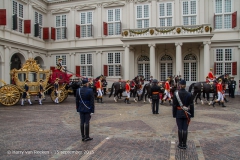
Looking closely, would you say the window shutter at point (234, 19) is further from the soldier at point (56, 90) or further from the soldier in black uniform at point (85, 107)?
the soldier in black uniform at point (85, 107)

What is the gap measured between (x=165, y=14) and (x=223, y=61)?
24.7 ft

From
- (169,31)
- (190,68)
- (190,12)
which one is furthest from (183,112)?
(190,12)

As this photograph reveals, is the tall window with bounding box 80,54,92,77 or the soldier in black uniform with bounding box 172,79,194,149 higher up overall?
the tall window with bounding box 80,54,92,77

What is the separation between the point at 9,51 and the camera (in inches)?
818

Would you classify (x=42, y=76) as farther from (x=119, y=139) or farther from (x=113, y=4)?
(x=113, y=4)

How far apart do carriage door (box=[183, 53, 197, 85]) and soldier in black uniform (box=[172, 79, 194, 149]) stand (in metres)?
18.4

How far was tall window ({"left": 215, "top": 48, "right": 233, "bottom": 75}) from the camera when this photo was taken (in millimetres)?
22094

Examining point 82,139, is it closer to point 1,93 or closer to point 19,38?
point 1,93

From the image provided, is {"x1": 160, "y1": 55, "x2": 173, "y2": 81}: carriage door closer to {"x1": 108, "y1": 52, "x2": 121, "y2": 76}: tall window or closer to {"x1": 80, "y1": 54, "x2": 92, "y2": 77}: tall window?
{"x1": 108, "y1": 52, "x2": 121, "y2": 76}: tall window

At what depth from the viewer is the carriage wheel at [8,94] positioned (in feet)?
42.9

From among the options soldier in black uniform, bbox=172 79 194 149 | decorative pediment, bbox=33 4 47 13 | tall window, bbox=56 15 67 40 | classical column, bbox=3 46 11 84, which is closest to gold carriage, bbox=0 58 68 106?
classical column, bbox=3 46 11 84

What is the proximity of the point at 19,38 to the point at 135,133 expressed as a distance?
19318 mm

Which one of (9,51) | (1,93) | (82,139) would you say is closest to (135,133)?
(82,139)

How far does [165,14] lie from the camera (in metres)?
23.3
